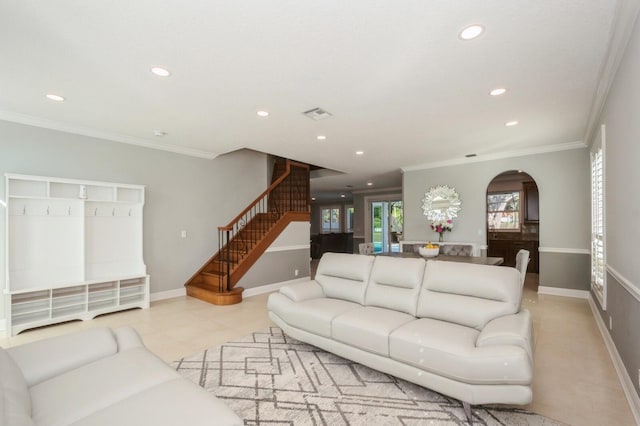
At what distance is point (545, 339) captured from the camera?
3461 mm

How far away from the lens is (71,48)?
235 centimetres

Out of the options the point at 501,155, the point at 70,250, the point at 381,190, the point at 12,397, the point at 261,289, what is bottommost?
the point at 261,289

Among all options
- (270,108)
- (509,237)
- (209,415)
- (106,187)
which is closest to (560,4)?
(270,108)

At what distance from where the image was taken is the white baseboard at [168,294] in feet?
17.0

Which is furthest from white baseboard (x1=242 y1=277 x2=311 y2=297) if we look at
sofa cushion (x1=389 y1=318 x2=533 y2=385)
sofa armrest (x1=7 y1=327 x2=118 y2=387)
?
sofa cushion (x1=389 y1=318 x2=533 y2=385)

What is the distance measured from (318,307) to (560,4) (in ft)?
9.63

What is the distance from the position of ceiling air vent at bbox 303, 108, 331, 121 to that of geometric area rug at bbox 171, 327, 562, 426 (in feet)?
8.61

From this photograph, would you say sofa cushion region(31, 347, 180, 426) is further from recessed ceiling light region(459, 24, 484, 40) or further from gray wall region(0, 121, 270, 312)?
gray wall region(0, 121, 270, 312)

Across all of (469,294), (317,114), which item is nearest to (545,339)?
(469,294)

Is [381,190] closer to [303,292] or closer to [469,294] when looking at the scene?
[303,292]

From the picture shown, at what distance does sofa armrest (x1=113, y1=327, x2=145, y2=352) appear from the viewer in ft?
6.75

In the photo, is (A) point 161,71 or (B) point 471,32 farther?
(A) point 161,71

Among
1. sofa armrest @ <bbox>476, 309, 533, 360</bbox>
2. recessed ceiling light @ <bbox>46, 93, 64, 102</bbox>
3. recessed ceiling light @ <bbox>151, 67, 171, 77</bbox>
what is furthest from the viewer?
recessed ceiling light @ <bbox>46, 93, 64, 102</bbox>

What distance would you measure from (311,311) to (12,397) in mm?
2132
